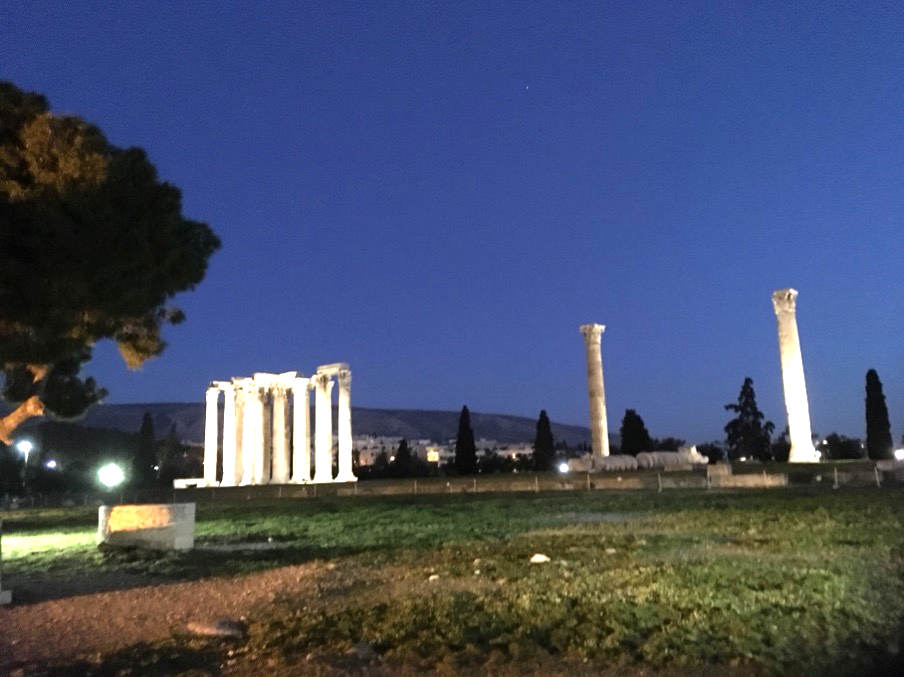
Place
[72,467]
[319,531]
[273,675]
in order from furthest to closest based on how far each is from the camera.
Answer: [72,467], [319,531], [273,675]

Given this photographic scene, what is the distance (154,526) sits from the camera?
17078 millimetres

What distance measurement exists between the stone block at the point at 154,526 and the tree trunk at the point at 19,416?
307cm

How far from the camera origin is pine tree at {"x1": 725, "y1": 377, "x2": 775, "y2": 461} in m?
85.4

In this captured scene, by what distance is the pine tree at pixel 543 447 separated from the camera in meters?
71.1

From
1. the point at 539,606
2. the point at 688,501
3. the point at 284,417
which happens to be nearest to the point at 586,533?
the point at 539,606

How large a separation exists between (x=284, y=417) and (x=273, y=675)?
54548 millimetres

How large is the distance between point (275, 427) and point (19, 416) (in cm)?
4574

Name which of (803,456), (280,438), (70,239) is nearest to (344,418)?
(280,438)

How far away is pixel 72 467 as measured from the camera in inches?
2549

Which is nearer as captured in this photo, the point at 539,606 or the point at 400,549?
the point at 539,606

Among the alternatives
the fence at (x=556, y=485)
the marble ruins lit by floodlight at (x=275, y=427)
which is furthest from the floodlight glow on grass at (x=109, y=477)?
the marble ruins lit by floodlight at (x=275, y=427)

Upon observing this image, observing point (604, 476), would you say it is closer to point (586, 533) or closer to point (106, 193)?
point (586, 533)

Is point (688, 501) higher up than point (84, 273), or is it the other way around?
point (84, 273)

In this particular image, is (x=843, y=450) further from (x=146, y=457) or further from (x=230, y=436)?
(x=146, y=457)
